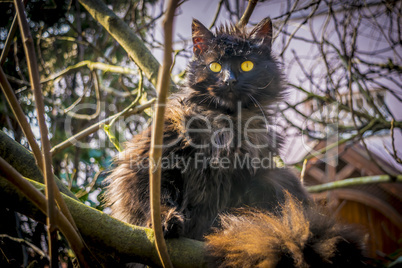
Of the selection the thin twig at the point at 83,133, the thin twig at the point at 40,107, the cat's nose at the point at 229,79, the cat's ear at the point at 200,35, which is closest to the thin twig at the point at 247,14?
the cat's ear at the point at 200,35

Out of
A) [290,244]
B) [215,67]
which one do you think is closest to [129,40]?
[215,67]

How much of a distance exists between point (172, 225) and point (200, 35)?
147 centimetres

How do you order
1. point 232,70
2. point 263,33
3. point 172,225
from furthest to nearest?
point 263,33 → point 232,70 → point 172,225

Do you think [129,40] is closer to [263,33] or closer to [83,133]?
[83,133]

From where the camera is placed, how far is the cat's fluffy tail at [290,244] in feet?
3.68

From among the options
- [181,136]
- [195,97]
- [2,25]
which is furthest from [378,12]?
[2,25]

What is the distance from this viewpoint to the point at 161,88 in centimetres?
72

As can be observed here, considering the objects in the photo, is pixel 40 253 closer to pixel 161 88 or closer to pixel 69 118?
pixel 161 88

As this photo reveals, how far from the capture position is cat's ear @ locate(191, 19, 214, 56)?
221 centimetres

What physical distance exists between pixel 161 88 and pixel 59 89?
3791 mm

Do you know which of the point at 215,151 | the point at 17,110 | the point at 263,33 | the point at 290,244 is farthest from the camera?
the point at 263,33

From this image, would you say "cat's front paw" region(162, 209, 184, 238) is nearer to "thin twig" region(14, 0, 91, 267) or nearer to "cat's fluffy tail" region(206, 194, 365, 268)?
"cat's fluffy tail" region(206, 194, 365, 268)

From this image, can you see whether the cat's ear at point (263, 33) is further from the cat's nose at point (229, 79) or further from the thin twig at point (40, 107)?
the thin twig at point (40, 107)

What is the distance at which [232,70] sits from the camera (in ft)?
6.64
